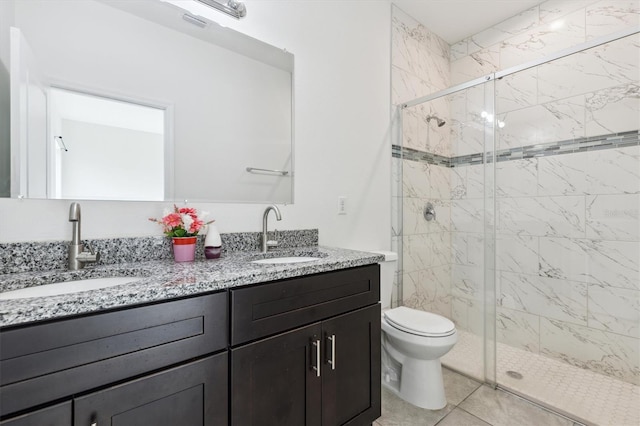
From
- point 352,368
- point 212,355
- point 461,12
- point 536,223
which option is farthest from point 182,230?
point 461,12

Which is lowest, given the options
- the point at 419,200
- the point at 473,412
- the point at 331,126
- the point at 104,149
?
the point at 473,412

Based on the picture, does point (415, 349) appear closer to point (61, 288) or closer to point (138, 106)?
point (61, 288)

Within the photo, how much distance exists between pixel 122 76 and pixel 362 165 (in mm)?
1432

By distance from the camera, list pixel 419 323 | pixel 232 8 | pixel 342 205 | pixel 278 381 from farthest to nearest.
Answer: pixel 342 205 < pixel 419 323 < pixel 232 8 < pixel 278 381

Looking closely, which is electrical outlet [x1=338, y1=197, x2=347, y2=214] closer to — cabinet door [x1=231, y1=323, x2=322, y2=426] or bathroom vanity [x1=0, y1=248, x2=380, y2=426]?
bathroom vanity [x1=0, y1=248, x2=380, y2=426]

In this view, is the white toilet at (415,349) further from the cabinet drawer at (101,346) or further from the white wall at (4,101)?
the white wall at (4,101)

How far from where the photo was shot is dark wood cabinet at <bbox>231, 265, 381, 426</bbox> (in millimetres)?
966

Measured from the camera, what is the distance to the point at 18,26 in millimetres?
1077

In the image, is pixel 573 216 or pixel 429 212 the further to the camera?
pixel 429 212

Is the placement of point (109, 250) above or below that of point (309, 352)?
above

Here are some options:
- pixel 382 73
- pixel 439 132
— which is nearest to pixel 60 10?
pixel 382 73

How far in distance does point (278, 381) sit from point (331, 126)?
1.46 meters

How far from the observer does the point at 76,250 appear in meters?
1.06

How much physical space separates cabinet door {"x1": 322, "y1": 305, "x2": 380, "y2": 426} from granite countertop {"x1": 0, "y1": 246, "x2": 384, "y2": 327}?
25 centimetres
